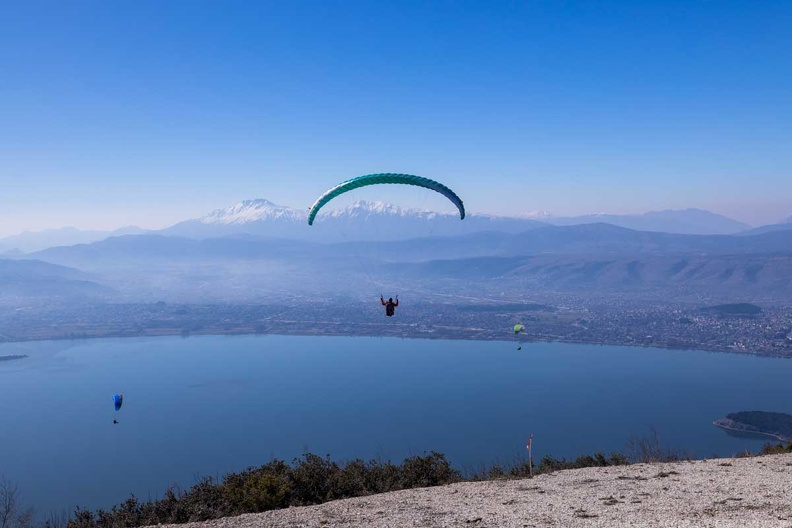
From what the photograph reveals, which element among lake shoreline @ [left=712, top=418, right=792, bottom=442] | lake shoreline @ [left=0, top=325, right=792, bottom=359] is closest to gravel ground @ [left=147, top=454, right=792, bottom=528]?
lake shoreline @ [left=712, top=418, right=792, bottom=442]

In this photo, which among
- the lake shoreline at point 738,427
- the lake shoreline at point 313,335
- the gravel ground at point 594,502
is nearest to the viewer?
the gravel ground at point 594,502

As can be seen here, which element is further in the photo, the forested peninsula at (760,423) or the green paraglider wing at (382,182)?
the forested peninsula at (760,423)

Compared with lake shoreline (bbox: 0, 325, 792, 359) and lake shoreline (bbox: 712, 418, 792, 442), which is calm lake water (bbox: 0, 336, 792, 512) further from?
lake shoreline (bbox: 0, 325, 792, 359)

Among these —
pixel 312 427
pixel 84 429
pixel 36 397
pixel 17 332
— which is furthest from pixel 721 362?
pixel 17 332

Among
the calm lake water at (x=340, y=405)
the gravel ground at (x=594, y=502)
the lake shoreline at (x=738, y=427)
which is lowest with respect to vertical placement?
the calm lake water at (x=340, y=405)


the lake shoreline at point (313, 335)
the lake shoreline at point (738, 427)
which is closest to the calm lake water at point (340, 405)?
the lake shoreline at point (738, 427)

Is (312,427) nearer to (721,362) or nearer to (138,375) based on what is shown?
(138,375)

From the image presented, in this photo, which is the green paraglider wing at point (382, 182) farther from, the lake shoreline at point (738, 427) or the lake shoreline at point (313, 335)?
the lake shoreline at point (313, 335)
